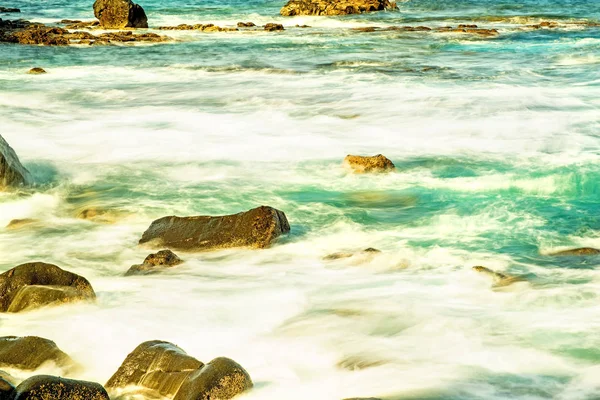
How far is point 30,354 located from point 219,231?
9.97 ft

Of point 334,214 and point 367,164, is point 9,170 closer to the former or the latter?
point 334,214

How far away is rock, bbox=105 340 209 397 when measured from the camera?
15.9ft

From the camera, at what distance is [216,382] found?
4641mm

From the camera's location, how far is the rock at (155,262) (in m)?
7.20

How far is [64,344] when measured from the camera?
564 cm

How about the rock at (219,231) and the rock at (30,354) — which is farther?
the rock at (219,231)

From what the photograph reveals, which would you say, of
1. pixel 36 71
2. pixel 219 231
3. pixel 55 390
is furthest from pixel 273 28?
pixel 55 390

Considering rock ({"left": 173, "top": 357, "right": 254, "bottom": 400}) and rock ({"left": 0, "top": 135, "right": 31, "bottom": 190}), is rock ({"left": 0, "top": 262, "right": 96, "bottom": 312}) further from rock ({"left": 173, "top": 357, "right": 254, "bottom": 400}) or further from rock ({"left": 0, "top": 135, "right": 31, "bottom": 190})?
rock ({"left": 0, "top": 135, "right": 31, "bottom": 190})

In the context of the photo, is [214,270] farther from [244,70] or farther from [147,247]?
[244,70]

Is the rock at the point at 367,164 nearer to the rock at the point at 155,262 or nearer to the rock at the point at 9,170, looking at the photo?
the rock at the point at 155,262

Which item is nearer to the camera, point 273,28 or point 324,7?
point 273,28

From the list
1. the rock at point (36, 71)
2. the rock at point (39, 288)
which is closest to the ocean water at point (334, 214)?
the rock at point (39, 288)

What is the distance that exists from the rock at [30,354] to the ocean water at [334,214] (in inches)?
7.2

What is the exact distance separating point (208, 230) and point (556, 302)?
3182mm
